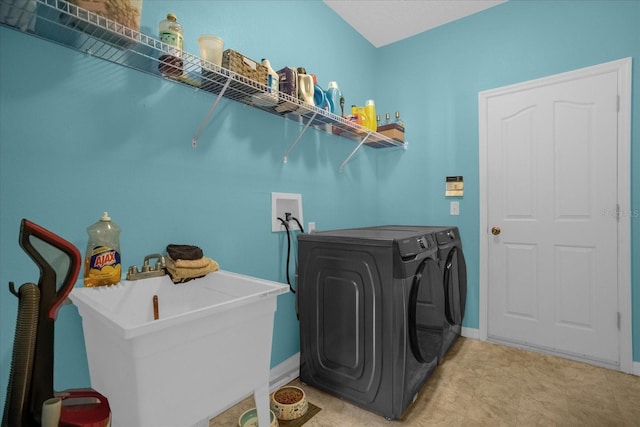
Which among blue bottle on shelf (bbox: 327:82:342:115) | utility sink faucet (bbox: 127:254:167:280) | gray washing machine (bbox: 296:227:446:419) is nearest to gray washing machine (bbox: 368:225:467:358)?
Result: gray washing machine (bbox: 296:227:446:419)

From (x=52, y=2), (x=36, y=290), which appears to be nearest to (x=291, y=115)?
(x=52, y=2)

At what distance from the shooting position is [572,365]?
83.7 inches

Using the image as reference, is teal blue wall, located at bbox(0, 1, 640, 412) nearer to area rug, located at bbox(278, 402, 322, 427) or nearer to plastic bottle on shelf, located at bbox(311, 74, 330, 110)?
plastic bottle on shelf, located at bbox(311, 74, 330, 110)

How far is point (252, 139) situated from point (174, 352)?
125cm

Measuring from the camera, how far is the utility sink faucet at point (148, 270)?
1173 mm

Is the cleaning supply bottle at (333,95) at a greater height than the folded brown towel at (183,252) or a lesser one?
greater

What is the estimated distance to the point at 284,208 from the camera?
78.1 inches

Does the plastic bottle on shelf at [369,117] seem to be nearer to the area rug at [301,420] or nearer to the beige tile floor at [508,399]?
the beige tile floor at [508,399]

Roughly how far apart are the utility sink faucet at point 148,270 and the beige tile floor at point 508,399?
0.89 m

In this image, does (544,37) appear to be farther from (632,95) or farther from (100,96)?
(100,96)

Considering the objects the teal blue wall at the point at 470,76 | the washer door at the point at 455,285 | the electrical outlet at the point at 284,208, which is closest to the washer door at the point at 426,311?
the washer door at the point at 455,285

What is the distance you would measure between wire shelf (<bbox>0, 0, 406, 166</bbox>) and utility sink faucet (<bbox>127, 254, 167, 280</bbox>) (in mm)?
594

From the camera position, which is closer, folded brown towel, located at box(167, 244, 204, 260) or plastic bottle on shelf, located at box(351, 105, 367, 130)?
folded brown towel, located at box(167, 244, 204, 260)

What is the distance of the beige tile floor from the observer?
156 cm
